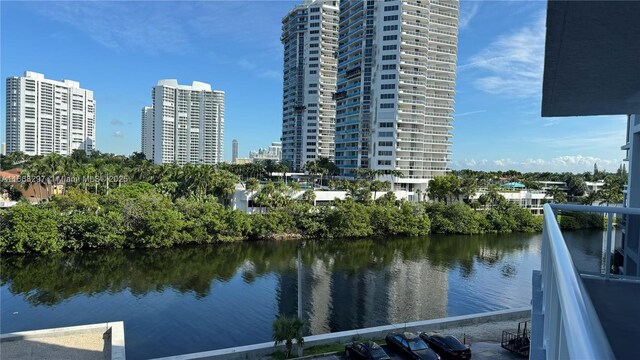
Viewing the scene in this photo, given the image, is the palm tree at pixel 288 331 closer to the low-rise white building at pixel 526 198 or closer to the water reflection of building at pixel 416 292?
the water reflection of building at pixel 416 292

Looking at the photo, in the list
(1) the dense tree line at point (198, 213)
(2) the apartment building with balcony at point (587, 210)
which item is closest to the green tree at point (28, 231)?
(1) the dense tree line at point (198, 213)

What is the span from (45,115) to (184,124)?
33.9 meters

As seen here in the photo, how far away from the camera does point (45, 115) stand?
336 feet

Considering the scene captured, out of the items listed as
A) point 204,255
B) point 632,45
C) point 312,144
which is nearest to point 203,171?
point 204,255

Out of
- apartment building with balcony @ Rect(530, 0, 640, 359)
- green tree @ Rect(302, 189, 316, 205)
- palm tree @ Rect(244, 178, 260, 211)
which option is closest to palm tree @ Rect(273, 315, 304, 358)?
apartment building with balcony @ Rect(530, 0, 640, 359)

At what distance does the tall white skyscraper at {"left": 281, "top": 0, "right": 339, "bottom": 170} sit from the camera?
318 feet

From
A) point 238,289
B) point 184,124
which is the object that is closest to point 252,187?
point 238,289

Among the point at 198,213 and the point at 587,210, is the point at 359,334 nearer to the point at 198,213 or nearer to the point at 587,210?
the point at 587,210

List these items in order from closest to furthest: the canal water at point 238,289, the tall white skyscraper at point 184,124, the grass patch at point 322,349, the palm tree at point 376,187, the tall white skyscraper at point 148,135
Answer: the grass patch at point 322,349 < the canal water at point 238,289 < the palm tree at point 376,187 < the tall white skyscraper at point 184,124 < the tall white skyscraper at point 148,135

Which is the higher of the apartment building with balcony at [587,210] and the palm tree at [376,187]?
the apartment building with balcony at [587,210]

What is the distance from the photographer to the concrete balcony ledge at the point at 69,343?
1347cm

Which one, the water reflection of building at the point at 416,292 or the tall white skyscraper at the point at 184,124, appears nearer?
the water reflection of building at the point at 416,292

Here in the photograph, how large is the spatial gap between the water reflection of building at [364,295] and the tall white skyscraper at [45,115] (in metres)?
96.5

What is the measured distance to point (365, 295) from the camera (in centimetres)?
2420
